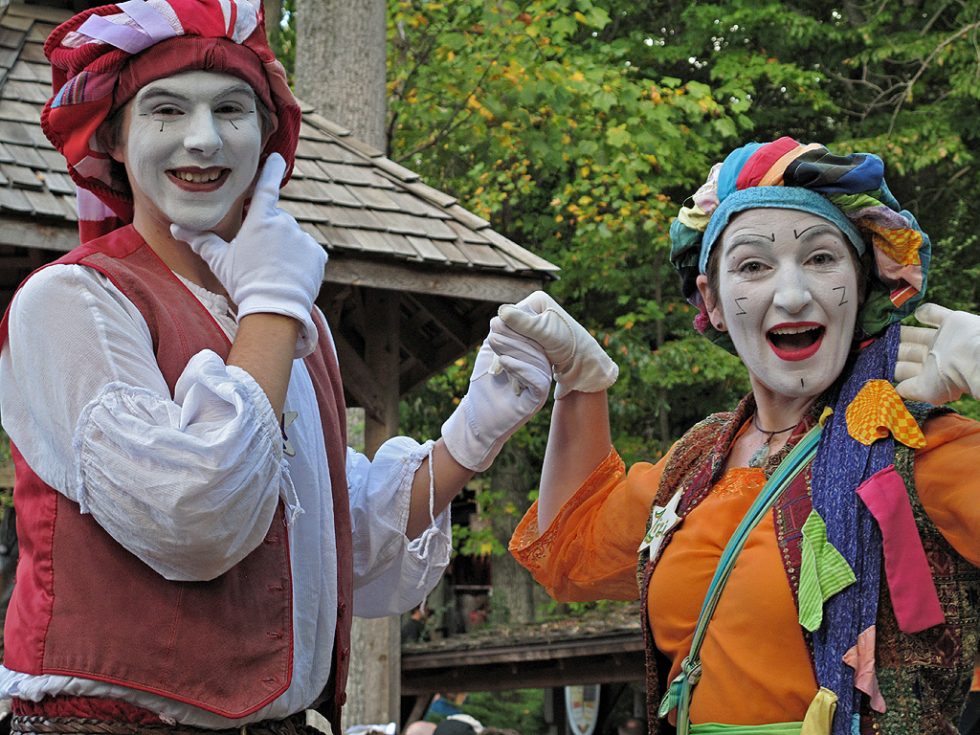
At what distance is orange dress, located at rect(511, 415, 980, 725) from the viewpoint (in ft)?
7.07

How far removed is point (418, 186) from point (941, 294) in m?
6.36

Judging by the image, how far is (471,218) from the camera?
5680mm

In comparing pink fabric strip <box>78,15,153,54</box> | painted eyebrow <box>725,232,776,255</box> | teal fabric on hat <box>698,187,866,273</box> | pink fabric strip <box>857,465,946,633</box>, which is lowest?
pink fabric strip <box>857,465,946,633</box>

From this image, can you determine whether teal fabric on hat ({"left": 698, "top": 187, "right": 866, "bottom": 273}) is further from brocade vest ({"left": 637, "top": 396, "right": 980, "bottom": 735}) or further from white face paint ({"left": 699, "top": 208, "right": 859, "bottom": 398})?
brocade vest ({"left": 637, "top": 396, "right": 980, "bottom": 735})

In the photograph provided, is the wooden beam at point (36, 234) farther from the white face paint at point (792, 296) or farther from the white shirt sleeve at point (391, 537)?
the white face paint at point (792, 296)

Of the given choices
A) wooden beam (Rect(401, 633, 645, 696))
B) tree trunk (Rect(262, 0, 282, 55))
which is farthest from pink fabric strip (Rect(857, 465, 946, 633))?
tree trunk (Rect(262, 0, 282, 55))

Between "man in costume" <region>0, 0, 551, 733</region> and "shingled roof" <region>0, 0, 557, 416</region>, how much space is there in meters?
2.36

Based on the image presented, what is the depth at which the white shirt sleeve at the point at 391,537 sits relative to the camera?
2715 mm

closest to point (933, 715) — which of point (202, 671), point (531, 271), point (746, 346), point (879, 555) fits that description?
point (879, 555)

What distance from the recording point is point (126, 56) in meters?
2.35

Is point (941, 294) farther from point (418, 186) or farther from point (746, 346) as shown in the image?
point (746, 346)

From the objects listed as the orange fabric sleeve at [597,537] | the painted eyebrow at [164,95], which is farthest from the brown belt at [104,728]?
the painted eyebrow at [164,95]

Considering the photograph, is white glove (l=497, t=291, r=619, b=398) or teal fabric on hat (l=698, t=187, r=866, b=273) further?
white glove (l=497, t=291, r=619, b=398)

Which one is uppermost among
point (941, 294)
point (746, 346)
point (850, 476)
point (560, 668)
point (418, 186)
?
point (941, 294)
